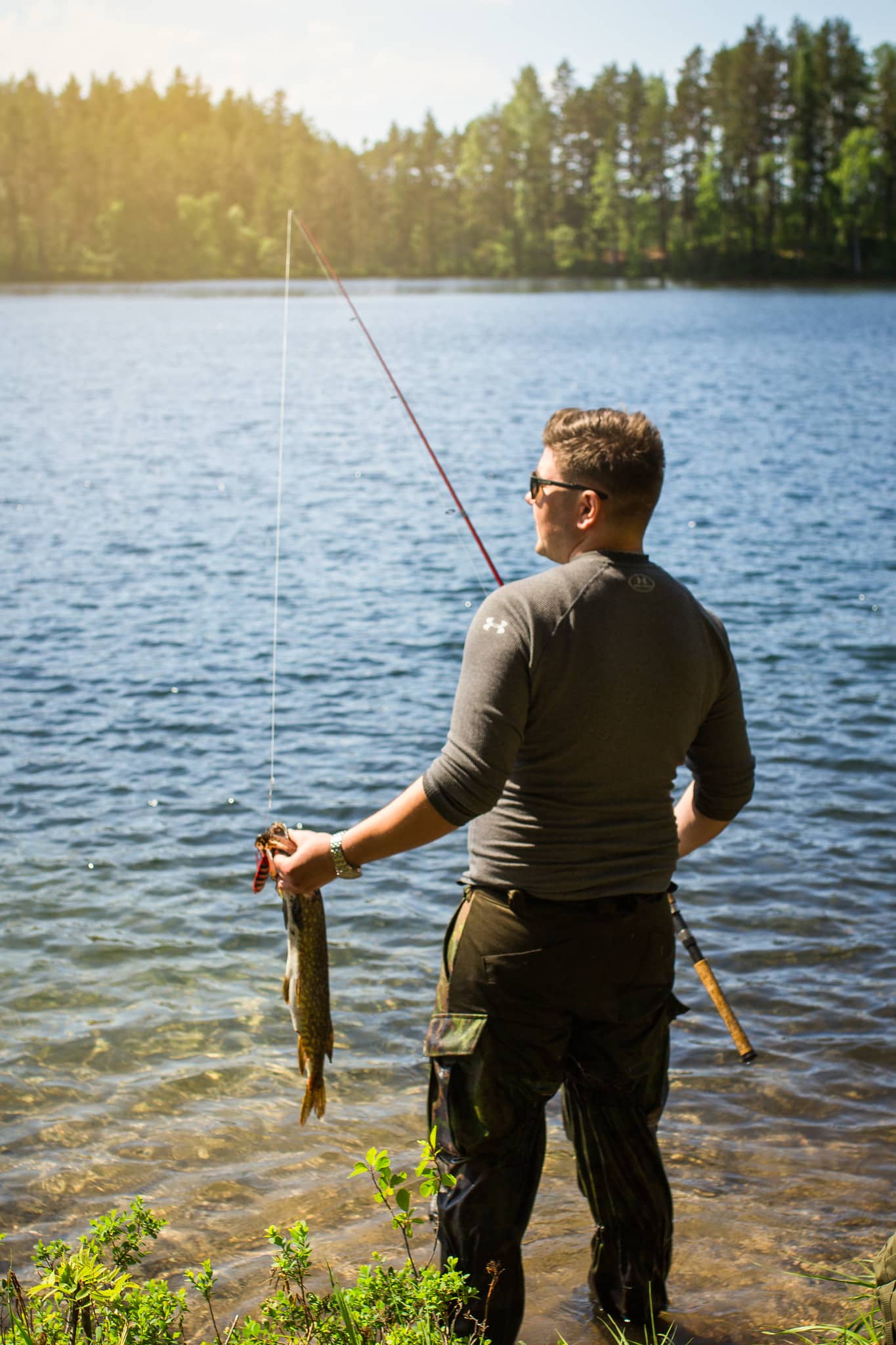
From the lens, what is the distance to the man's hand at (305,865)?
123 inches

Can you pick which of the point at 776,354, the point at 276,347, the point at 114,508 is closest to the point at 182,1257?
the point at 114,508

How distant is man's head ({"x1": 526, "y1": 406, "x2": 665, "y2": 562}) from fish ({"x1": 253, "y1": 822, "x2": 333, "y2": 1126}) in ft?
3.49

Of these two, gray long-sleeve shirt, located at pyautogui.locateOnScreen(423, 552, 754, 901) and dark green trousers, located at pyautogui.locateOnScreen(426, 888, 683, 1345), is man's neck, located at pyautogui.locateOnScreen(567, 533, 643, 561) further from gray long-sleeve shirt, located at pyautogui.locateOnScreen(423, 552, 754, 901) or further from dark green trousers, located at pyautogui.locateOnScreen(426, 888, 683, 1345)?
dark green trousers, located at pyautogui.locateOnScreen(426, 888, 683, 1345)

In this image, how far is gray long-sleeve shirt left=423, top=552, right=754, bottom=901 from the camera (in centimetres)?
288

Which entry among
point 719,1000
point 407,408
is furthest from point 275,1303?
point 407,408

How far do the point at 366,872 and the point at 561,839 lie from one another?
5240mm

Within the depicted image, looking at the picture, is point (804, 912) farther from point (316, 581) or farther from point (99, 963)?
point (316, 581)

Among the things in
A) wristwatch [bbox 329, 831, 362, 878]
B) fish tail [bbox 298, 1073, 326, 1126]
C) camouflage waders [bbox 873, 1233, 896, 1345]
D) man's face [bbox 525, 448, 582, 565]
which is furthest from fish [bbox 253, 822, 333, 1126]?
camouflage waders [bbox 873, 1233, 896, 1345]

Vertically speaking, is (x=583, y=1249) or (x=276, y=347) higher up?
(x=276, y=347)

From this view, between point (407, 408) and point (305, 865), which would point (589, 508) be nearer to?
point (305, 865)

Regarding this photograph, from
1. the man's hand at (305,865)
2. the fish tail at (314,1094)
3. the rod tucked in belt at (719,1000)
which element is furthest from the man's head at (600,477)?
the fish tail at (314,1094)

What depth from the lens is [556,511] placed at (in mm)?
3109

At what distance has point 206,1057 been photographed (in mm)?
5973

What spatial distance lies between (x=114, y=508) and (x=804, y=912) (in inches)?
657
